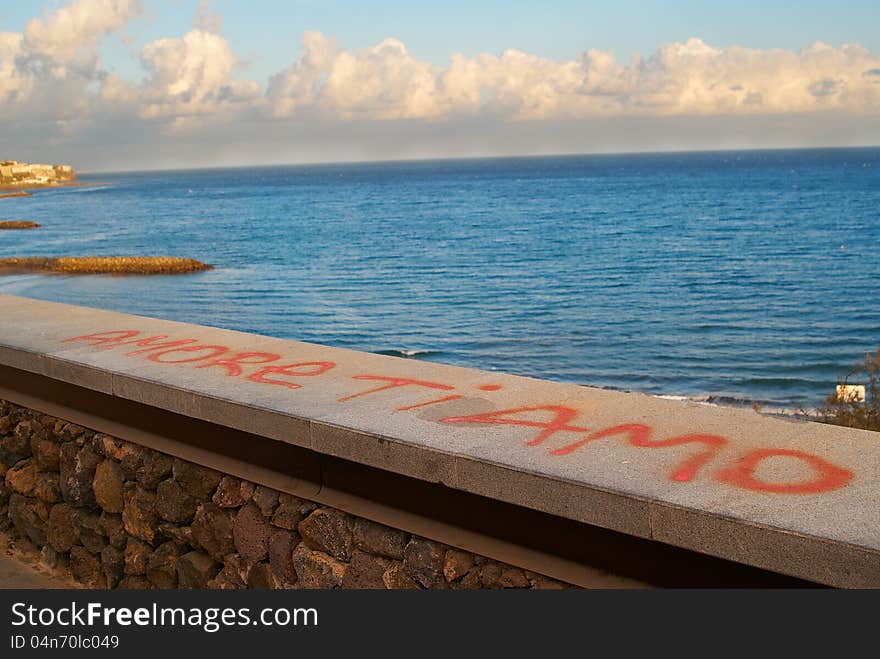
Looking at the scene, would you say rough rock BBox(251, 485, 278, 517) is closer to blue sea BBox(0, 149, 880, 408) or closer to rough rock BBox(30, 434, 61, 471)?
rough rock BBox(30, 434, 61, 471)

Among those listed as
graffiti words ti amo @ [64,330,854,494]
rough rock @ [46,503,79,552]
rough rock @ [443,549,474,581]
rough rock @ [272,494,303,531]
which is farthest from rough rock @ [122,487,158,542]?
rough rock @ [443,549,474,581]

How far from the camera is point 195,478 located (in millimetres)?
4297

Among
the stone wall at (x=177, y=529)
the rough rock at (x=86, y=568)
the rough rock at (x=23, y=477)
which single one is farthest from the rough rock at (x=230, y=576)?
the rough rock at (x=23, y=477)

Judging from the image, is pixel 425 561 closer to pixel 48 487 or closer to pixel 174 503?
pixel 174 503

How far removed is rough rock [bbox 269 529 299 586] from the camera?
3912 millimetres

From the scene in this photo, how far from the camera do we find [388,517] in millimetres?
3492

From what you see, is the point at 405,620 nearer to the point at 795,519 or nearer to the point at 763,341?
the point at 795,519

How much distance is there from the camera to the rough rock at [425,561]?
3365 mm

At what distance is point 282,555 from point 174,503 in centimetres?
72

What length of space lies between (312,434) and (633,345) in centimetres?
2441

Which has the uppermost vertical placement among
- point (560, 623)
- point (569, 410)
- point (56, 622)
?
point (569, 410)

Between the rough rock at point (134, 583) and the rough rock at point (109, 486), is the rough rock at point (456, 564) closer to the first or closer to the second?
the rough rock at point (134, 583)

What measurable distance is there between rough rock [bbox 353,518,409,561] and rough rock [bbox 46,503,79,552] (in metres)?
2.13

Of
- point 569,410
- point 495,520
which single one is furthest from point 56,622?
point 569,410
